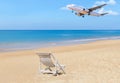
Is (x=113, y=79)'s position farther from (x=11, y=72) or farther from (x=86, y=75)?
(x=11, y=72)

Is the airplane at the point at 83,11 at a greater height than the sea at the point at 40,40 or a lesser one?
greater

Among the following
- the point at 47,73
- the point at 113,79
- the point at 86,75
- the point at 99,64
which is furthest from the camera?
the point at 99,64

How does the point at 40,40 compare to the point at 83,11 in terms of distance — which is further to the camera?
the point at 40,40

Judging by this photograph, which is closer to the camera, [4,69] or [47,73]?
[47,73]

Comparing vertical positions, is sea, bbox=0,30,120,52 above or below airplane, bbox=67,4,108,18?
below

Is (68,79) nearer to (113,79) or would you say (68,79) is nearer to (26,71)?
(113,79)

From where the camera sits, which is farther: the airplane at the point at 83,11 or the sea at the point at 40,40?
the sea at the point at 40,40

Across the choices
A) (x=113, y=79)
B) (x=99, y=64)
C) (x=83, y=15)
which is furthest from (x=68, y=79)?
(x=83, y=15)

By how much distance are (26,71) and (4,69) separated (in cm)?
141

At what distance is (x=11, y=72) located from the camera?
13141mm

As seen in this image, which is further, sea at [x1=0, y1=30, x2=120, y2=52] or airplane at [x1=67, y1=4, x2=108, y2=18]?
sea at [x1=0, y1=30, x2=120, y2=52]

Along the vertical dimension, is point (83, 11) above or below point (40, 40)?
above

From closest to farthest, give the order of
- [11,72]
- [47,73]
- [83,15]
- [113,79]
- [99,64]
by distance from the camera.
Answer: [83,15] < [113,79] < [47,73] < [11,72] < [99,64]

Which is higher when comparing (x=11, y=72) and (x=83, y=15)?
(x=83, y=15)
